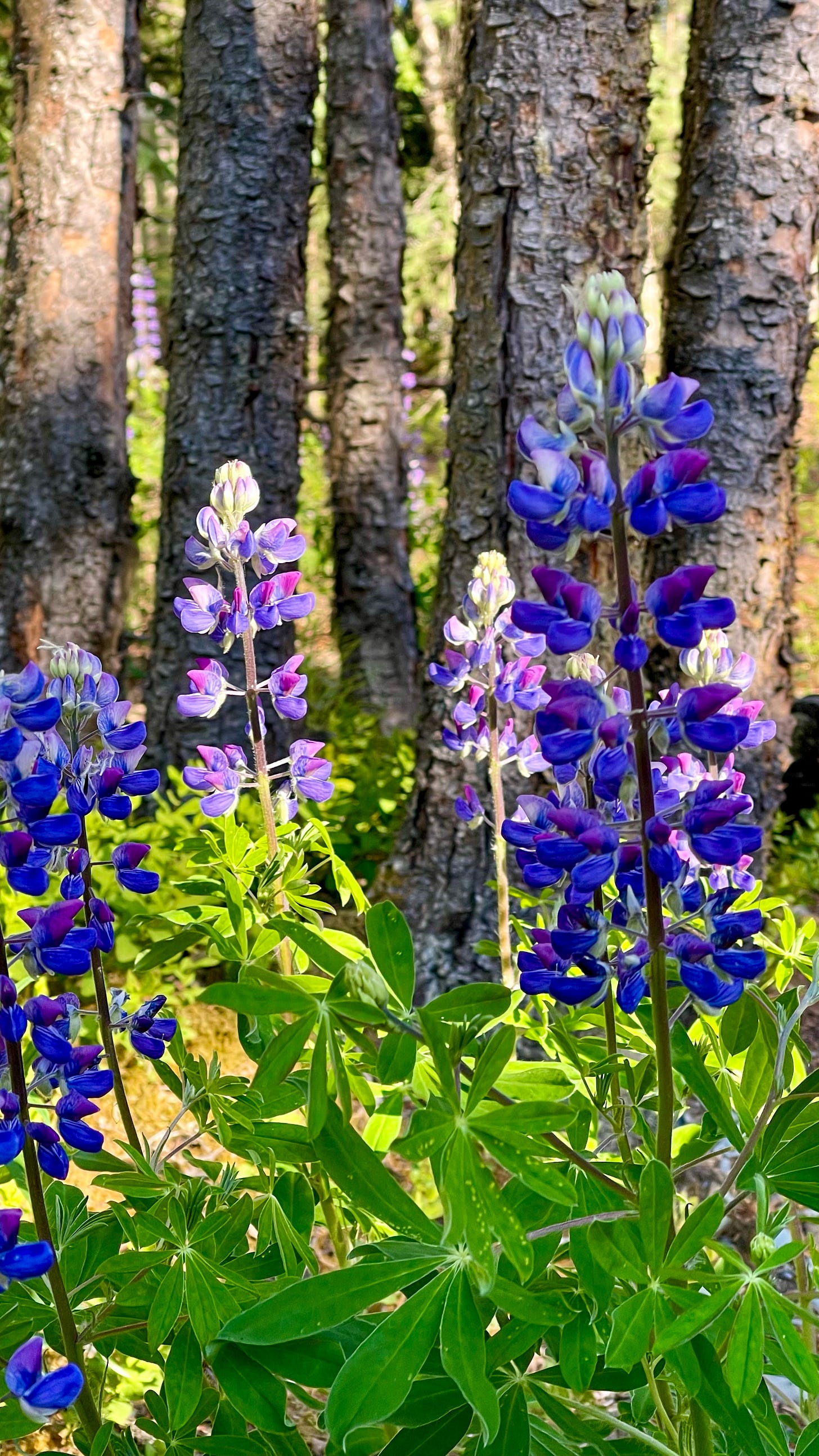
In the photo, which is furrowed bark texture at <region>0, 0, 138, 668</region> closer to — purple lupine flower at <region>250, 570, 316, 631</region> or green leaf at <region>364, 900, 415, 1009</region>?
purple lupine flower at <region>250, 570, 316, 631</region>

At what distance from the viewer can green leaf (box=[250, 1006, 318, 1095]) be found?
0.95 metres

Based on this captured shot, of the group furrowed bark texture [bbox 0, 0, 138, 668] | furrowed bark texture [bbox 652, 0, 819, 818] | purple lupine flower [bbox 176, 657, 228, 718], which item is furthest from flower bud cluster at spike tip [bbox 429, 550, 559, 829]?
furrowed bark texture [bbox 0, 0, 138, 668]

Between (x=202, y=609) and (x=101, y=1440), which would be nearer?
(x=101, y=1440)

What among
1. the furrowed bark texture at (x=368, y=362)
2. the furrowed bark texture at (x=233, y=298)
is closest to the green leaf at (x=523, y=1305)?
the furrowed bark texture at (x=233, y=298)

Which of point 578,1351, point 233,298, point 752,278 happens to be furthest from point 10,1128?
point 233,298

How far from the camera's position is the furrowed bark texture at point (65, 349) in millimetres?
4031

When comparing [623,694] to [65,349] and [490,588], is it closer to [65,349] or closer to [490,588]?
[490,588]

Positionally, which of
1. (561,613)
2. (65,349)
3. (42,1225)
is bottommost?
(42,1225)

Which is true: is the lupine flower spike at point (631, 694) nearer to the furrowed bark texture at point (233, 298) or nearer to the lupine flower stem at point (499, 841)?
the lupine flower stem at point (499, 841)

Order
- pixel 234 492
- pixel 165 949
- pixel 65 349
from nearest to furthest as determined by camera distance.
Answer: pixel 165 949 < pixel 234 492 < pixel 65 349

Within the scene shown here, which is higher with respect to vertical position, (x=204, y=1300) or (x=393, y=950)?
(x=393, y=950)

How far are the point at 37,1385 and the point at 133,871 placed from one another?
1.60 feet

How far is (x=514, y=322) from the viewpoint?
9.44 feet

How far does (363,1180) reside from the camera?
0.99m
